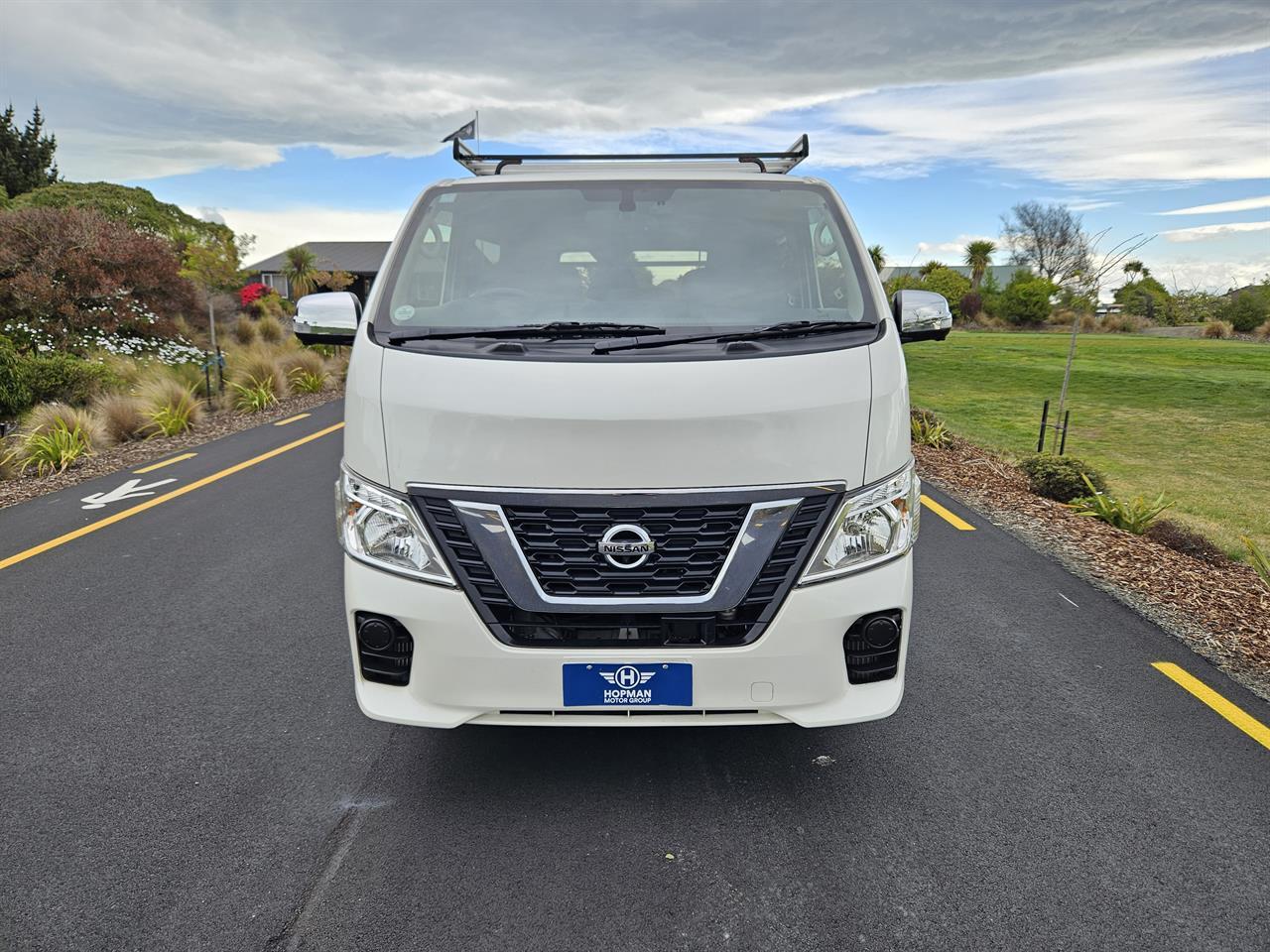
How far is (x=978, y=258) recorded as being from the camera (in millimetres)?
54656

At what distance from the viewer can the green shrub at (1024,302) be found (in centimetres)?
3938

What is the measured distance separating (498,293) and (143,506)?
5.83m

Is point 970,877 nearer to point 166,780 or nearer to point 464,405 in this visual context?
point 464,405

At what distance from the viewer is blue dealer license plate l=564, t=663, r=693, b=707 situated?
9.10 ft

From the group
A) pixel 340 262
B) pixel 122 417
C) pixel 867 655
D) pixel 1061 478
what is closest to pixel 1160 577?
pixel 1061 478

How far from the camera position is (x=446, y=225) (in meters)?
3.69

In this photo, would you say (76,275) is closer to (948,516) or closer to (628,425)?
(948,516)

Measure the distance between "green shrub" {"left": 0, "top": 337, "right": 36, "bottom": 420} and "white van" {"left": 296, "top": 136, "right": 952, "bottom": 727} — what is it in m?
11.5

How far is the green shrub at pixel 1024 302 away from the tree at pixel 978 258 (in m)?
11.9

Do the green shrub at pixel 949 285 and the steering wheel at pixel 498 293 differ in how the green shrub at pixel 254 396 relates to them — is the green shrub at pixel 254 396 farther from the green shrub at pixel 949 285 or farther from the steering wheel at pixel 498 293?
the green shrub at pixel 949 285

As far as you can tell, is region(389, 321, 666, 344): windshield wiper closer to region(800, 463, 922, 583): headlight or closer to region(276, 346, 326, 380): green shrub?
region(800, 463, 922, 583): headlight

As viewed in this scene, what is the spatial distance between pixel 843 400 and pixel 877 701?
1.01m

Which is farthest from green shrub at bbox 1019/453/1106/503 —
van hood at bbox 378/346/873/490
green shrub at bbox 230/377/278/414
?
green shrub at bbox 230/377/278/414

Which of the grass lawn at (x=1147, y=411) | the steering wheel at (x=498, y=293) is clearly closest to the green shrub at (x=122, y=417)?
the steering wheel at (x=498, y=293)
